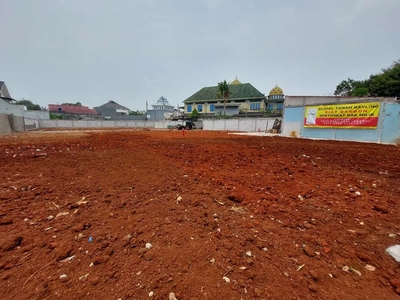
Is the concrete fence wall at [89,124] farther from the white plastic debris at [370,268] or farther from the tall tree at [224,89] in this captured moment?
the white plastic debris at [370,268]

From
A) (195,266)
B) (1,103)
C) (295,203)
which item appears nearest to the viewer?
(195,266)

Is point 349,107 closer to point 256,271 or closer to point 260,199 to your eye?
point 260,199

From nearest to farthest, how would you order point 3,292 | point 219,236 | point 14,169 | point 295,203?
point 3,292
point 219,236
point 295,203
point 14,169

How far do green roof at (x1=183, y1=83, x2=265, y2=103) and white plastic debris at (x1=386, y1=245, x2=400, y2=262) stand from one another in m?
39.3

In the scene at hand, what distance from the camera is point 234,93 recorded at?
41.5 meters

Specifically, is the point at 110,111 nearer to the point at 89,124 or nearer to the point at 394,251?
the point at 89,124

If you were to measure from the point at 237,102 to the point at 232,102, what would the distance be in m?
1.14

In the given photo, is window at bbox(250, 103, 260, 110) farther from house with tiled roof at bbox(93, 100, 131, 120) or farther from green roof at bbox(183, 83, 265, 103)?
house with tiled roof at bbox(93, 100, 131, 120)

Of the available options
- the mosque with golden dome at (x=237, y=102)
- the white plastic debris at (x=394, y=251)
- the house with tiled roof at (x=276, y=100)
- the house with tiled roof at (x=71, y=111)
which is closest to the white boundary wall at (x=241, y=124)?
the mosque with golden dome at (x=237, y=102)

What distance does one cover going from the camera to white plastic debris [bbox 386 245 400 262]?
6.02 feet

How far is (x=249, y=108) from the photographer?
127 feet

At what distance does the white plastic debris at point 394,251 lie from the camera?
183cm

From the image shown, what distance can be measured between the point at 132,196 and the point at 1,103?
37121 mm

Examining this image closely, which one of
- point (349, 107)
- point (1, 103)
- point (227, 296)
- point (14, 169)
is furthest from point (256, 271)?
point (1, 103)
